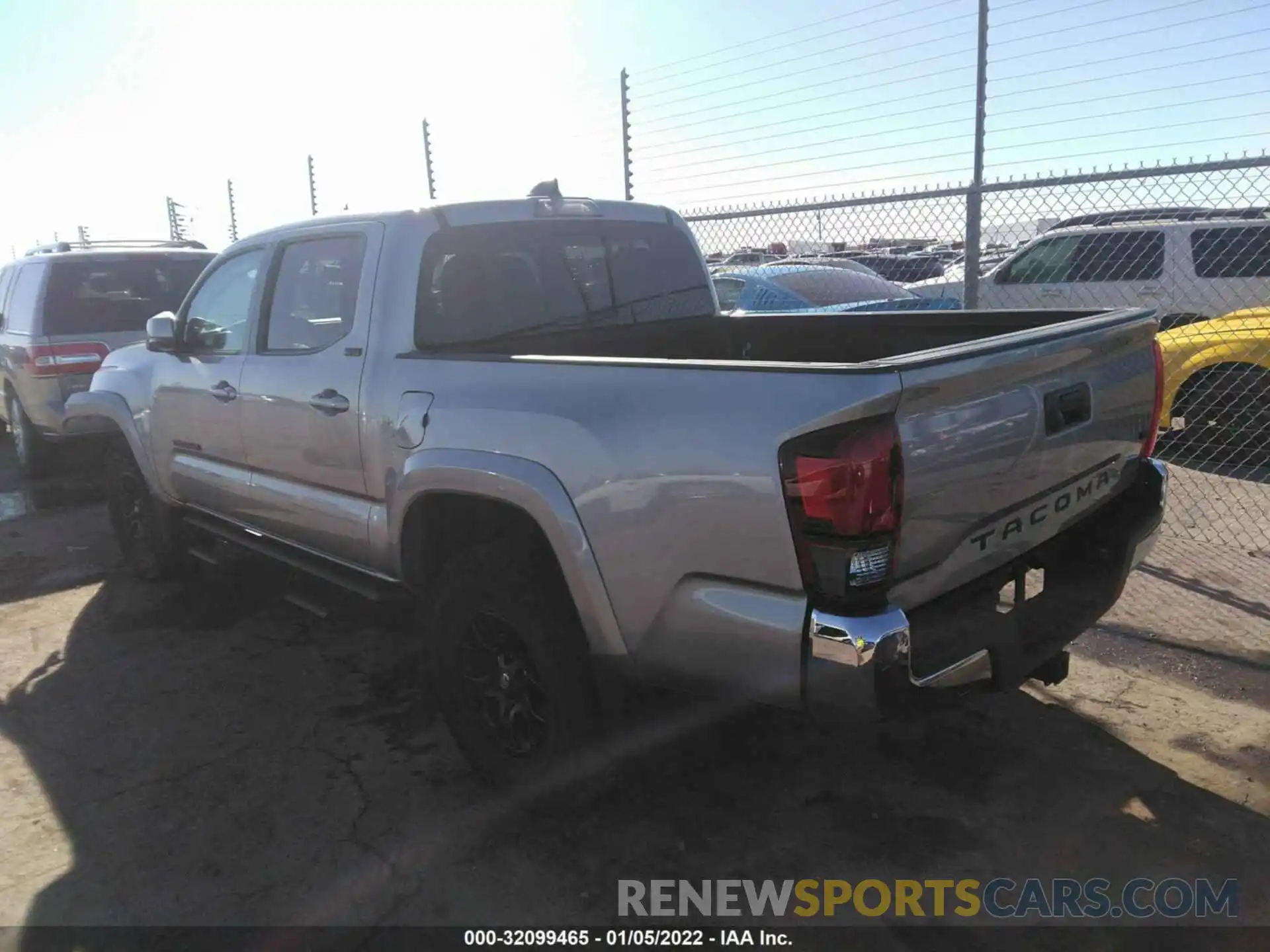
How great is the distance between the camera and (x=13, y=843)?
3.21 metres

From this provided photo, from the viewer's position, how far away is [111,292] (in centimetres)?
782

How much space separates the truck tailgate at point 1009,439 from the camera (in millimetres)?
2359

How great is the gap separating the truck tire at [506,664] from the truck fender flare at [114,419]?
265 cm

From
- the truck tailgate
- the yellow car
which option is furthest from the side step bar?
the yellow car

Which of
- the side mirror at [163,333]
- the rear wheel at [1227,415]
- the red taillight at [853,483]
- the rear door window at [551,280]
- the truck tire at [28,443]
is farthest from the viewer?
the truck tire at [28,443]

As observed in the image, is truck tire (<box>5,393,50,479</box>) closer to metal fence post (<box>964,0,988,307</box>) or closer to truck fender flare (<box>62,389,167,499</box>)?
truck fender flare (<box>62,389,167,499</box>)

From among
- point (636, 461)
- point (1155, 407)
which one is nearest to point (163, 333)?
point (636, 461)

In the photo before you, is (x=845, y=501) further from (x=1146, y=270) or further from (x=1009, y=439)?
(x=1146, y=270)

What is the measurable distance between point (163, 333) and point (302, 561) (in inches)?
57.6

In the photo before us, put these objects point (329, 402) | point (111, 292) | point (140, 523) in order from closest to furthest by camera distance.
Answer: point (329, 402)
point (140, 523)
point (111, 292)

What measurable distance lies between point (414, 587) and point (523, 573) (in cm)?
71

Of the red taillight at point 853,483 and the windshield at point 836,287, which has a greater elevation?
the windshield at point 836,287

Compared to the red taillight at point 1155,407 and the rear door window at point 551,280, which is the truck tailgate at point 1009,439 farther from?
the rear door window at point 551,280

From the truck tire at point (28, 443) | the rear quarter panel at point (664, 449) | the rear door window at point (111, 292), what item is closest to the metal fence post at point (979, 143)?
the rear quarter panel at point (664, 449)
